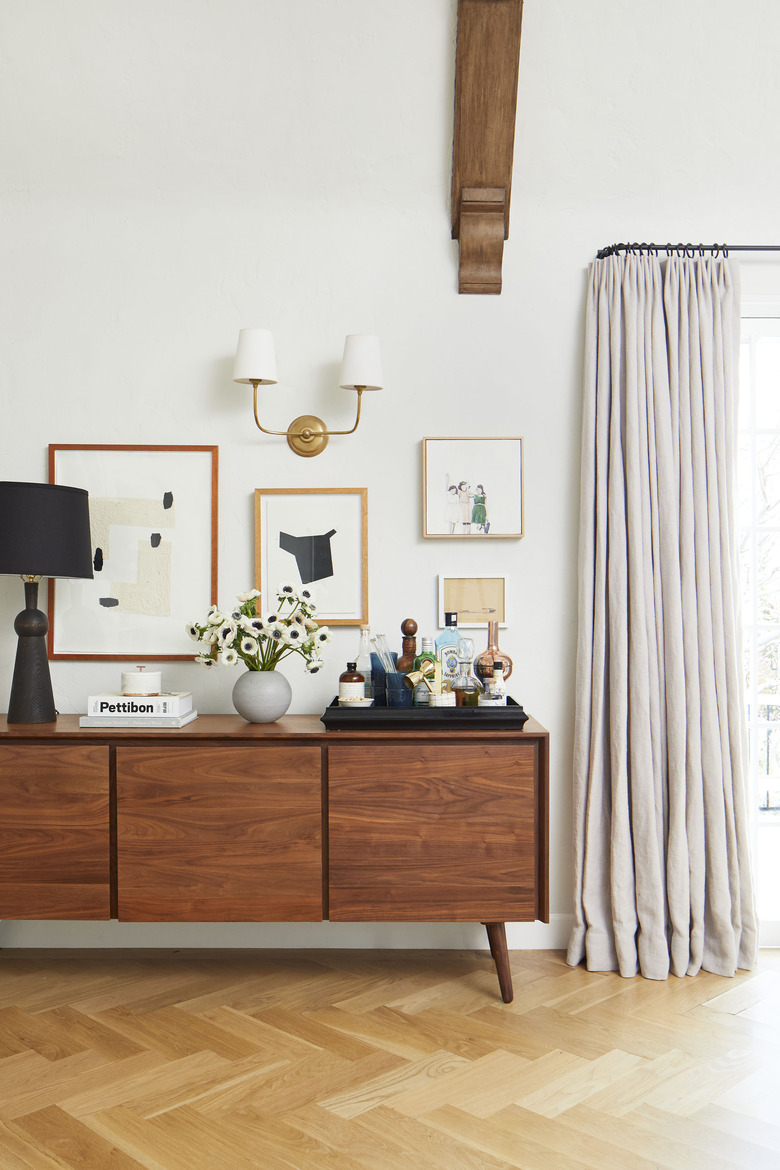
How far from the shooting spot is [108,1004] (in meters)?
2.47

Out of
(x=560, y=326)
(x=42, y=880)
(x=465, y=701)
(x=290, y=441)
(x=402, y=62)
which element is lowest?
(x=42, y=880)

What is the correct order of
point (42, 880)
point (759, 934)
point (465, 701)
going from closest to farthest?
point (42, 880)
point (465, 701)
point (759, 934)

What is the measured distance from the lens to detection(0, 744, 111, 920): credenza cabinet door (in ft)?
7.93

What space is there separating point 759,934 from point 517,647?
118 cm

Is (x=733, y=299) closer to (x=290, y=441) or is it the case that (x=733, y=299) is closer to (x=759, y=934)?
(x=290, y=441)

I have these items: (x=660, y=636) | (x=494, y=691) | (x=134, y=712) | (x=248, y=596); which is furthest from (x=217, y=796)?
(x=660, y=636)

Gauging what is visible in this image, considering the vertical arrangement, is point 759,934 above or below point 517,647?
below

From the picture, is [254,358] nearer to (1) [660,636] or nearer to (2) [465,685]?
(2) [465,685]

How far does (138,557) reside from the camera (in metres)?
2.88

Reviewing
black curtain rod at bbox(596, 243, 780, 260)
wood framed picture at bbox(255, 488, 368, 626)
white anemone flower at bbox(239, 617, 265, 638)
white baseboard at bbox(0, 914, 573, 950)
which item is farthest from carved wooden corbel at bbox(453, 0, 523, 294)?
white baseboard at bbox(0, 914, 573, 950)

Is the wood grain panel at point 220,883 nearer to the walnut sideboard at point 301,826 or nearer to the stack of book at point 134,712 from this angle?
the walnut sideboard at point 301,826

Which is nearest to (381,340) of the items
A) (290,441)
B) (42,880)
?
(290,441)

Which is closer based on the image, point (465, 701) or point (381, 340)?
point (465, 701)

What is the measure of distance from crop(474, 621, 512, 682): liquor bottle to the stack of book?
0.89 m
